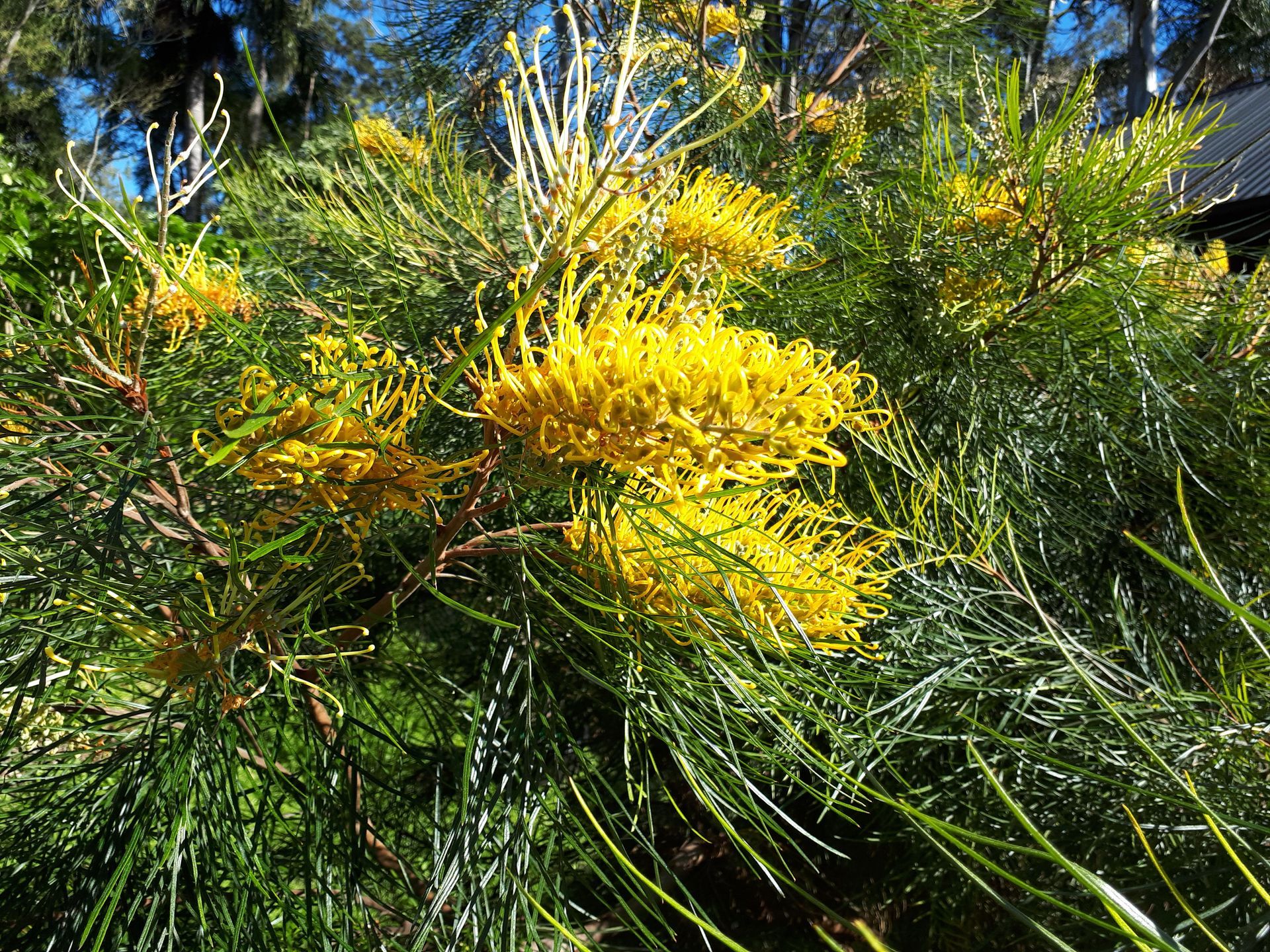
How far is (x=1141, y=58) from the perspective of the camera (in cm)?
375

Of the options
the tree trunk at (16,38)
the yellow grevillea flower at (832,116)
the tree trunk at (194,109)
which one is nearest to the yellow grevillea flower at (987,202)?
the yellow grevillea flower at (832,116)

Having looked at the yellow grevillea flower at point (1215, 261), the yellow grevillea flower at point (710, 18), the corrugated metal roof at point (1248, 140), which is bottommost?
the yellow grevillea flower at point (1215, 261)

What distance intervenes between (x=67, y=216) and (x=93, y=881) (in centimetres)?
39

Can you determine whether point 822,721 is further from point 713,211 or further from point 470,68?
point 470,68

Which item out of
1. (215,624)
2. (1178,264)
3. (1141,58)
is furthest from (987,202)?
(1141,58)

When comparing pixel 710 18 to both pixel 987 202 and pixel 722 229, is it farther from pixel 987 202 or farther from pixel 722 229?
pixel 722 229

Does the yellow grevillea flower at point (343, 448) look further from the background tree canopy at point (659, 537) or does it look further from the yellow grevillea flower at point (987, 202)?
the yellow grevillea flower at point (987, 202)

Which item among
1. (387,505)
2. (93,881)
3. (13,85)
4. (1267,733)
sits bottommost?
(13,85)

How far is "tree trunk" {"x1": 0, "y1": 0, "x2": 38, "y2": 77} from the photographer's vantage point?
7.14 m

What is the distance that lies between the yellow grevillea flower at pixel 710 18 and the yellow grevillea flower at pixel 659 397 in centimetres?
120

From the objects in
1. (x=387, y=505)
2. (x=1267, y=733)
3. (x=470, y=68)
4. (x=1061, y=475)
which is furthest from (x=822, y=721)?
(x=470, y=68)

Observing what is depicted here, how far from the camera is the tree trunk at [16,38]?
7137 millimetres

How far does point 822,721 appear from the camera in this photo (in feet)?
1.36

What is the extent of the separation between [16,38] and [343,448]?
9.29m
